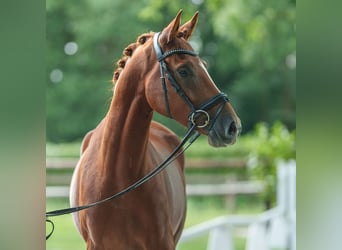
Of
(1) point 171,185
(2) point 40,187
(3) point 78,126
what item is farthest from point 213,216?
(2) point 40,187

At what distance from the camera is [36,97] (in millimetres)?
1485

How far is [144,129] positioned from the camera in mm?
2613

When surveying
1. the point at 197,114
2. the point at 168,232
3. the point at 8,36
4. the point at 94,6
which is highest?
the point at 94,6

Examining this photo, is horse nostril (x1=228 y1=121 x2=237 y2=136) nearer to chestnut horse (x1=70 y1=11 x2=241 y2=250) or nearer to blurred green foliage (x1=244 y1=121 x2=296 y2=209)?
chestnut horse (x1=70 y1=11 x2=241 y2=250)

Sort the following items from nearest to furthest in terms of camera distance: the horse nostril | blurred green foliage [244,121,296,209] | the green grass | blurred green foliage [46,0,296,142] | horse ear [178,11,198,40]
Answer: the horse nostril
horse ear [178,11,198,40]
blurred green foliage [244,121,296,209]
the green grass
blurred green foliage [46,0,296,142]

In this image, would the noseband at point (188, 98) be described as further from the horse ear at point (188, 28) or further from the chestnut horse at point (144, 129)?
the horse ear at point (188, 28)

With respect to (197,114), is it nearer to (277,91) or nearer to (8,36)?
(8,36)

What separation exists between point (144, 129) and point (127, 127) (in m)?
0.07

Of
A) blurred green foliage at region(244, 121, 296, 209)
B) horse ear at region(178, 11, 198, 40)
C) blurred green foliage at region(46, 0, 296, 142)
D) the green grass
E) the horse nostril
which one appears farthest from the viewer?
blurred green foliage at region(46, 0, 296, 142)

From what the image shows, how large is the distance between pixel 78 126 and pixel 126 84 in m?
13.9

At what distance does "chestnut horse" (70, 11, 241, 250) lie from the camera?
243cm

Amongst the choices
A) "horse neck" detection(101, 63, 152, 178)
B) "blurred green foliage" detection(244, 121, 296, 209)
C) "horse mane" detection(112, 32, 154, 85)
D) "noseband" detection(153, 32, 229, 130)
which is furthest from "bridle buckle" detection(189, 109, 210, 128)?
"blurred green foliage" detection(244, 121, 296, 209)

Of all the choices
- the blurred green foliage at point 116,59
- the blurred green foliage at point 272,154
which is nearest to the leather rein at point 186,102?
the blurred green foliage at point 272,154

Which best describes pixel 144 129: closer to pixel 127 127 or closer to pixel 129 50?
pixel 127 127
